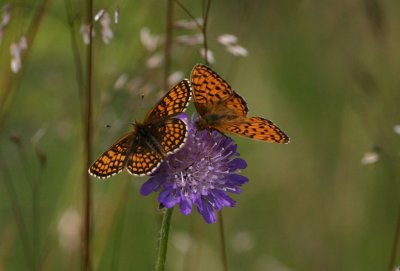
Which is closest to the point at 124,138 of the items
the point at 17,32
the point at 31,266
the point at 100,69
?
the point at 31,266

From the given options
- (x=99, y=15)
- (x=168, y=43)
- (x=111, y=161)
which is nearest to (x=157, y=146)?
(x=111, y=161)

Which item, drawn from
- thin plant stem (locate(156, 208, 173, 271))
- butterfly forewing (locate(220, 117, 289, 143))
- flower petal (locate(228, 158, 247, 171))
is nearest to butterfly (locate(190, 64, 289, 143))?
butterfly forewing (locate(220, 117, 289, 143))

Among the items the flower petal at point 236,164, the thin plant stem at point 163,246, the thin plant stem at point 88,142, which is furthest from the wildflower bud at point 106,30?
the thin plant stem at point 163,246

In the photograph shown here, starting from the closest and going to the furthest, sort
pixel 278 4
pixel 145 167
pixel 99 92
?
pixel 145 167 < pixel 99 92 < pixel 278 4

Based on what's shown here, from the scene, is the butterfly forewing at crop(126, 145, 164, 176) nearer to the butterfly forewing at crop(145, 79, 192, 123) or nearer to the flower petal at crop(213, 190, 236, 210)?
the butterfly forewing at crop(145, 79, 192, 123)

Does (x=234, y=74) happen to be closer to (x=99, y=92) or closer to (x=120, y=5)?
(x=99, y=92)

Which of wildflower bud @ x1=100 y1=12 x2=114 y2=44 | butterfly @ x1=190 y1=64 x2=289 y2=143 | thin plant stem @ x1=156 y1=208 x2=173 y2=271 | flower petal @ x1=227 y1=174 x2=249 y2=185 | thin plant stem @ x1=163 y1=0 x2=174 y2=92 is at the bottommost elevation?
thin plant stem @ x1=156 y1=208 x2=173 y2=271

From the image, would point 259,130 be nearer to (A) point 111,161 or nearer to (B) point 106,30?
(A) point 111,161
